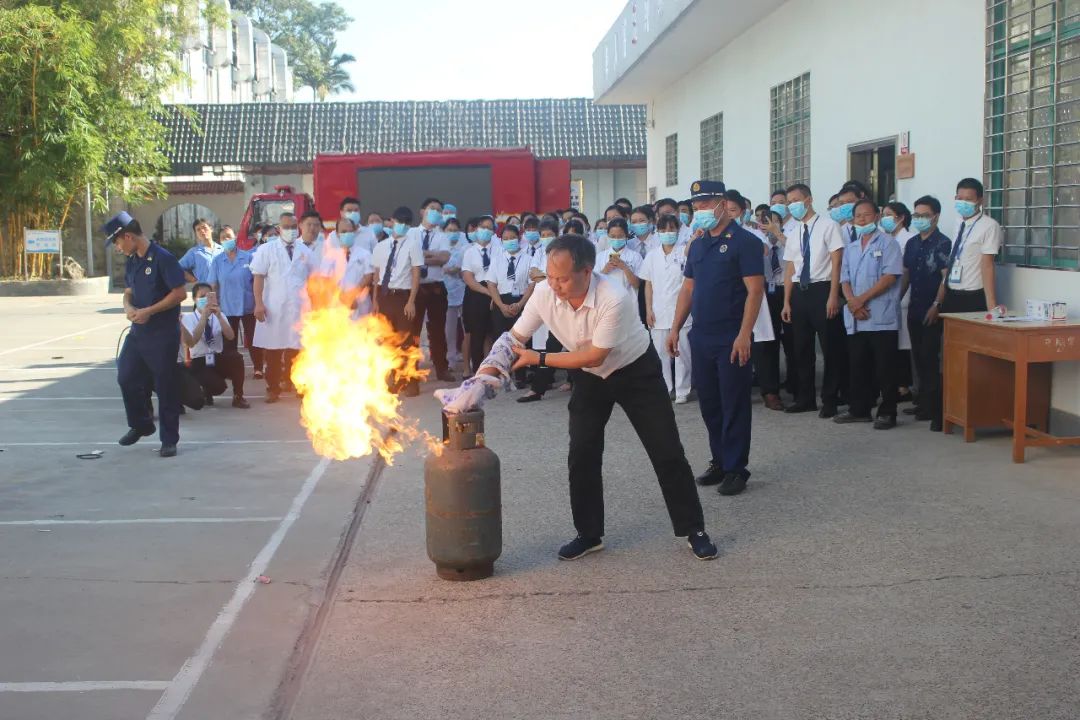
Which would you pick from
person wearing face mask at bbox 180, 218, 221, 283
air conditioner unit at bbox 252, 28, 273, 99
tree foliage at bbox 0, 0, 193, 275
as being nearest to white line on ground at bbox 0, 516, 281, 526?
person wearing face mask at bbox 180, 218, 221, 283

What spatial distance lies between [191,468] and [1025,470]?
6.35 metres

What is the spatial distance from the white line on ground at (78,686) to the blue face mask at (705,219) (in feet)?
14.9

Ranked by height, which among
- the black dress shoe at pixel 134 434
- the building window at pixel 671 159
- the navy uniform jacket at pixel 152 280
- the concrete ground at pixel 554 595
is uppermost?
the building window at pixel 671 159

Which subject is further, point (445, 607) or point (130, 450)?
point (130, 450)

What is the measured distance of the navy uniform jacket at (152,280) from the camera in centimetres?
911

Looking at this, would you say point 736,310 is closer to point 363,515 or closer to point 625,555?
point 625,555

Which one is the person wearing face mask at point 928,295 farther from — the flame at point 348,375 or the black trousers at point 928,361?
the flame at point 348,375

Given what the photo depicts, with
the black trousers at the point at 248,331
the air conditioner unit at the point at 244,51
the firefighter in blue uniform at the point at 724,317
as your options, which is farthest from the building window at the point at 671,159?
the air conditioner unit at the point at 244,51

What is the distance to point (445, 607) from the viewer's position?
548cm

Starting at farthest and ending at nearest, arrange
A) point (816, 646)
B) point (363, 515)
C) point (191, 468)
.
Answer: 1. point (191, 468)
2. point (363, 515)
3. point (816, 646)

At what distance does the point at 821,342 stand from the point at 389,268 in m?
4.86

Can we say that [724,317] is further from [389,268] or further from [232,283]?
→ [232,283]

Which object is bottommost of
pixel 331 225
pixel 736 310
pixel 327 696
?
pixel 327 696

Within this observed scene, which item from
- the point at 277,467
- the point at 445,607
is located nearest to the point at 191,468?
the point at 277,467
